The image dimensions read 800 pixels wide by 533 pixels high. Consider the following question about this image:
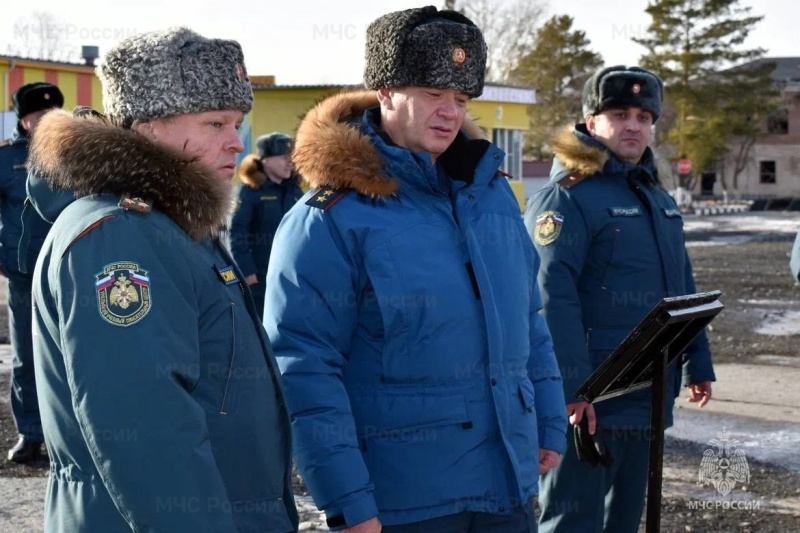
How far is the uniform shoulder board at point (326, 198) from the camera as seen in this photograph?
3066 millimetres

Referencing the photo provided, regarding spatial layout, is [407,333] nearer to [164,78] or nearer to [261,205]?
[164,78]

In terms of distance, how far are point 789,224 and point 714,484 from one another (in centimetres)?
3311

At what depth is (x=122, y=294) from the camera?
2.14 metres

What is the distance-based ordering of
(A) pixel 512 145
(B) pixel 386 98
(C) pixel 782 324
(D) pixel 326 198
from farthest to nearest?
(A) pixel 512 145 < (C) pixel 782 324 < (B) pixel 386 98 < (D) pixel 326 198

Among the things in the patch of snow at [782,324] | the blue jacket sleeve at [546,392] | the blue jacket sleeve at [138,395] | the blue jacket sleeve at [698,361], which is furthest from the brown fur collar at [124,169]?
the patch of snow at [782,324]

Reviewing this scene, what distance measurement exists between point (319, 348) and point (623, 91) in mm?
2246

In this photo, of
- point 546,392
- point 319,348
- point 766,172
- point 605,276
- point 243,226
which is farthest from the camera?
point 766,172

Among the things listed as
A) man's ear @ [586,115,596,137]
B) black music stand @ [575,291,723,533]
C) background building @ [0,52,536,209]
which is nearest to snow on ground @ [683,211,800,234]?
background building @ [0,52,536,209]

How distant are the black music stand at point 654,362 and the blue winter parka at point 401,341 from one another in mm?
423

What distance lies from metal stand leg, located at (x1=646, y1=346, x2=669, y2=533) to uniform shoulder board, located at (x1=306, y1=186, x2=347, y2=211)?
1186 mm

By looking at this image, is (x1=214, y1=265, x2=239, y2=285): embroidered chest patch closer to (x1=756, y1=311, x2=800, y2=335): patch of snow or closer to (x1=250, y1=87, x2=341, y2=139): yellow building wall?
(x1=756, y1=311, x2=800, y2=335): patch of snow

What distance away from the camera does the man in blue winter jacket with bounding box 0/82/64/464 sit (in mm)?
6520

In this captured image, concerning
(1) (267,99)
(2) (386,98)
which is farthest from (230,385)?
(1) (267,99)

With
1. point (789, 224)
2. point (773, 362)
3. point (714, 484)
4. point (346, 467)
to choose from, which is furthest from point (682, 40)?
point (346, 467)
